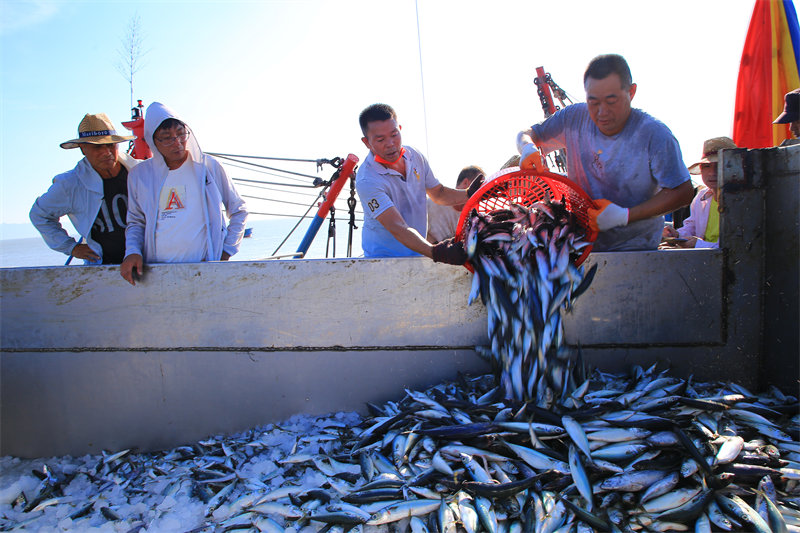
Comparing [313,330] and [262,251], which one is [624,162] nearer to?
[313,330]

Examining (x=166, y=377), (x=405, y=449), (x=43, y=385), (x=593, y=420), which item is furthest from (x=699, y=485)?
(x=43, y=385)

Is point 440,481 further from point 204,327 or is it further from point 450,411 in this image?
point 204,327

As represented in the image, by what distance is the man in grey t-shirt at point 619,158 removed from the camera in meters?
3.25

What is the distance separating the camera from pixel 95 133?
165 inches

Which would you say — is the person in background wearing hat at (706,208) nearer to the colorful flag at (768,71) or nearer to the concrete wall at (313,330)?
the colorful flag at (768,71)

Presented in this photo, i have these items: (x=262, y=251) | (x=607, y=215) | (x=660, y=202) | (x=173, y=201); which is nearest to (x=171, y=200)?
(x=173, y=201)

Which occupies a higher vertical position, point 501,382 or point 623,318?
point 623,318

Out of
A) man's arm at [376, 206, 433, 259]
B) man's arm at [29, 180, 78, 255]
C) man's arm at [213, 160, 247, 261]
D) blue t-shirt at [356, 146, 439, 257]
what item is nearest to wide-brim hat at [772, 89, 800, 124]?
blue t-shirt at [356, 146, 439, 257]

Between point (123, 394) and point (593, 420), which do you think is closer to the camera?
point (593, 420)

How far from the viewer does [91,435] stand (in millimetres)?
3988

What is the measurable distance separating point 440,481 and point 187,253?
8.96 feet

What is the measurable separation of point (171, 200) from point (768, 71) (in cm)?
642

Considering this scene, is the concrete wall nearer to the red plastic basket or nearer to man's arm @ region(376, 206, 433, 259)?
man's arm @ region(376, 206, 433, 259)

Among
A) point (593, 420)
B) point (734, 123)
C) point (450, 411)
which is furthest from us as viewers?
point (734, 123)
